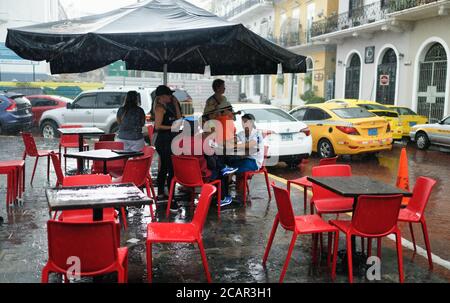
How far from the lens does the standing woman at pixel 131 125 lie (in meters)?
7.79

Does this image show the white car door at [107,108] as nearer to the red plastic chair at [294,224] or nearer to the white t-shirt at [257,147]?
the white t-shirt at [257,147]

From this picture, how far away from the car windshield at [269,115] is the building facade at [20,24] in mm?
31549

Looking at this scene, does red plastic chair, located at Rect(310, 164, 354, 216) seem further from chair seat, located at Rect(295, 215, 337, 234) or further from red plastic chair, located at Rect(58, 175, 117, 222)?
red plastic chair, located at Rect(58, 175, 117, 222)

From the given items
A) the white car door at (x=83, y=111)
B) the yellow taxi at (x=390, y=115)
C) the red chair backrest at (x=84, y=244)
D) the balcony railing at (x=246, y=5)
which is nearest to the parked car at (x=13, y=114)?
the white car door at (x=83, y=111)

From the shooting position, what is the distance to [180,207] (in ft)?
23.2

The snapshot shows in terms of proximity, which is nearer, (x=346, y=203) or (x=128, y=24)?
(x=346, y=203)

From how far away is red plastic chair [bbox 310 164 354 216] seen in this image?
5117 mm

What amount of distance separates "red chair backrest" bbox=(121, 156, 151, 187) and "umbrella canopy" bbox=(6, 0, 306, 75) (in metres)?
1.42

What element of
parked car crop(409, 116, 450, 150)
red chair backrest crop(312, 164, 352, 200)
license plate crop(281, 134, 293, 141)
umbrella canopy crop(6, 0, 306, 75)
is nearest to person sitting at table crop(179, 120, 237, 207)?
umbrella canopy crop(6, 0, 306, 75)

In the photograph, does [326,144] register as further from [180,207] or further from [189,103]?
[180,207]

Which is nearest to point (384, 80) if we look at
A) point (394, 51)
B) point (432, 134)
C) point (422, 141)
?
point (394, 51)
